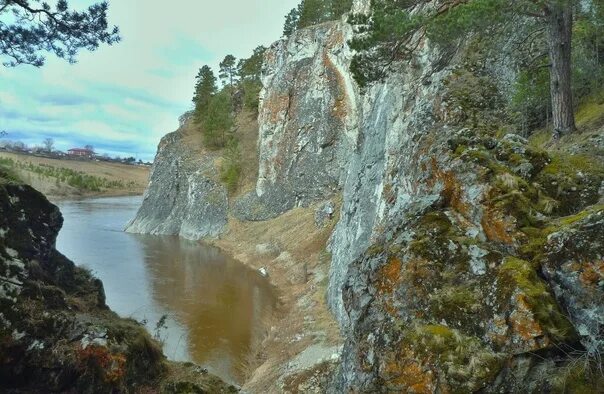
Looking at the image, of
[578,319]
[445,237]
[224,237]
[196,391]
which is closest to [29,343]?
[196,391]

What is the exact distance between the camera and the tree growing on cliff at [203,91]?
69875mm

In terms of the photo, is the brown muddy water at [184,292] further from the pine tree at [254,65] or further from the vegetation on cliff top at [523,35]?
the pine tree at [254,65]

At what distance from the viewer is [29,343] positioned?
328 inches

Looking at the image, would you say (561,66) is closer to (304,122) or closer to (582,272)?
(582,272)

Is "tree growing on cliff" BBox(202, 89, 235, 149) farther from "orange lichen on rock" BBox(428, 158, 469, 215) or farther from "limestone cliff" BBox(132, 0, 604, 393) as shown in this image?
"orange lichen on rock" BBox(428, 158, 469, 215)

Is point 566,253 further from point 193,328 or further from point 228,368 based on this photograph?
point 193,328

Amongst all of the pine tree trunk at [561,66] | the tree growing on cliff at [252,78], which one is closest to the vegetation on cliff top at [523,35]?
the pine tree trunk at [561,66]

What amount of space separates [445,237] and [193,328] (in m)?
20.2

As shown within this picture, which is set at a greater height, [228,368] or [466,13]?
[466,13]

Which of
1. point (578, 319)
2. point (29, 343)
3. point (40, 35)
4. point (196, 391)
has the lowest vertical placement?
point (196, 391)

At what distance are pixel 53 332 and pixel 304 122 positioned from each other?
44.5m

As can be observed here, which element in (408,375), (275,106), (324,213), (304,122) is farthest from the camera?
(275,106)

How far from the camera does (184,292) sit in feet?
104

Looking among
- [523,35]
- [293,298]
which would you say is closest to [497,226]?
[523,35]
